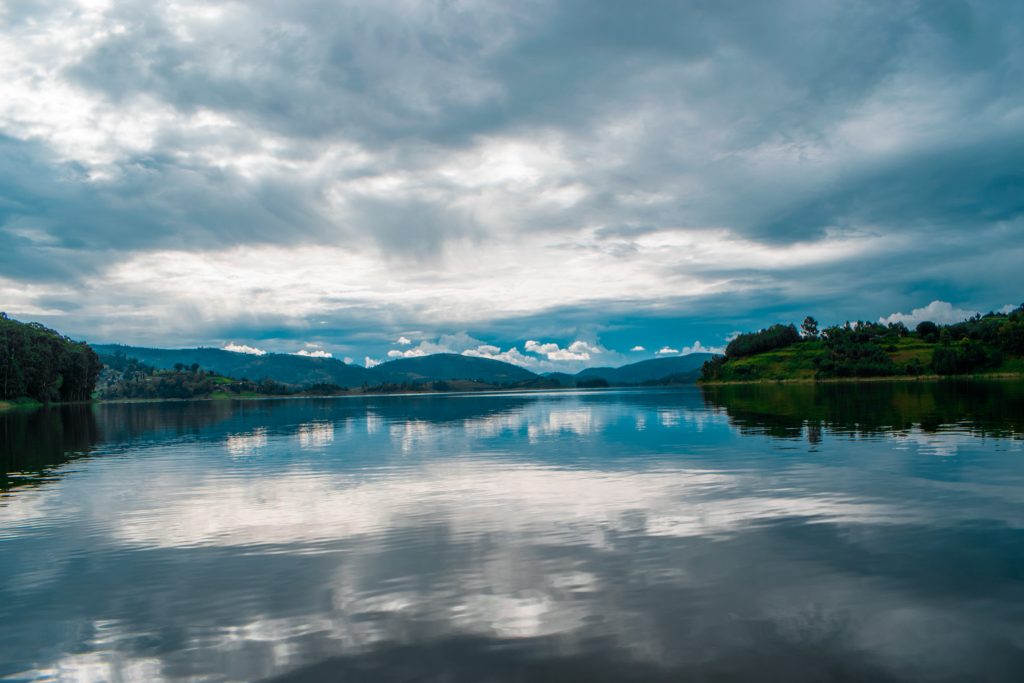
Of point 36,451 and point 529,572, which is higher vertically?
point 36,451

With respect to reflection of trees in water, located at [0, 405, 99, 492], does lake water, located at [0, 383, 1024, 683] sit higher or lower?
lower

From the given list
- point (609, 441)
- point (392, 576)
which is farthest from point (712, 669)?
point (609, 441)

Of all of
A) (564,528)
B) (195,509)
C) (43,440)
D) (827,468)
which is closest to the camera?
(564,528)

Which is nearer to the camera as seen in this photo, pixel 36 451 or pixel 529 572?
pixel 529 572

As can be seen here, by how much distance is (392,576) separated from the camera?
21.9m

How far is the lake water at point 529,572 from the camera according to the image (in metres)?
15.2

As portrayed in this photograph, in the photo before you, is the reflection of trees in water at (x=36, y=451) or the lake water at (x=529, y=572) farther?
the reflection of trees in water at (x=36, y=451)

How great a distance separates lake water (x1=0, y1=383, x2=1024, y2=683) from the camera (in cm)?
1522

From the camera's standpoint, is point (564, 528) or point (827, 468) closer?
point (564, 528)

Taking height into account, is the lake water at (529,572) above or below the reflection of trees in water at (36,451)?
below

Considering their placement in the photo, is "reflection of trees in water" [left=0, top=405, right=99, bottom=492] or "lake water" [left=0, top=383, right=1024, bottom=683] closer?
"lake water" [left=0, top=383, right=1024, bottom=683]

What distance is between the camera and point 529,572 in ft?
71.9

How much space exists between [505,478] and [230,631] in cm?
2757

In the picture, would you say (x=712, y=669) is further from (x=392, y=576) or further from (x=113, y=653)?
(x=113, y=653)
